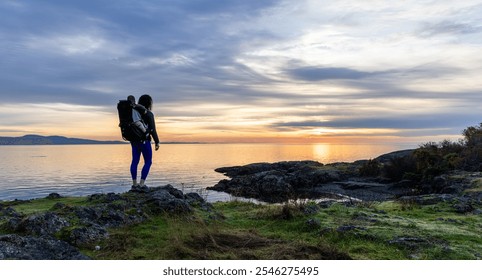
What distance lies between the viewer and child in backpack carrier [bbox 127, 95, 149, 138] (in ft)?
43.4

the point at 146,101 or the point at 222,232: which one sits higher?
the point at 146,101

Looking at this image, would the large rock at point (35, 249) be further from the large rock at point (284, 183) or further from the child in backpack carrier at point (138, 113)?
the large rock at point (284, 183)

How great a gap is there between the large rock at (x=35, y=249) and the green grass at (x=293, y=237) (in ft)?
1.38

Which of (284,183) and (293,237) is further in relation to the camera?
(284,183)

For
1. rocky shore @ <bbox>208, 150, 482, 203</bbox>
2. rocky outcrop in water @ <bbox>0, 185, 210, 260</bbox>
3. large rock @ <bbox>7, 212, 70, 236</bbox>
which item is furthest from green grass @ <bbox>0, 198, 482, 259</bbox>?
rocky shore @ <bbox>208, 150, 482, 203</bbox>

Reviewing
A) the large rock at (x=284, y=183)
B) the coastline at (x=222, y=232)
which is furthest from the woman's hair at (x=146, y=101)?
the large rock at (x=284, y=183)

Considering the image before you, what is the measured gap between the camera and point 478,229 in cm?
1038

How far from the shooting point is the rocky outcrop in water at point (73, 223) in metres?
7.25

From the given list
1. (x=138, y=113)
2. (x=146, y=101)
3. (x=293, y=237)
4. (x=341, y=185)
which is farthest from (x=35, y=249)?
(x=341, y=185)

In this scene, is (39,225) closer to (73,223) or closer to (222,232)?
(73,223)

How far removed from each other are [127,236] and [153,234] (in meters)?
0.66

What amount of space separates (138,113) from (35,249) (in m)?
6.91

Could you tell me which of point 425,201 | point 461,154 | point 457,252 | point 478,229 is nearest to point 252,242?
point 457,252

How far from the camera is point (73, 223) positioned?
912 cm
